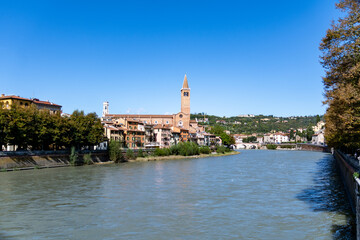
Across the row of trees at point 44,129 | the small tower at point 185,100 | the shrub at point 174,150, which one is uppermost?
the small tower at point 185,100

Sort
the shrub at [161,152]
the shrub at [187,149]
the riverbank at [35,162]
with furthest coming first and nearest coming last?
the shrub at [187,149] < the shrub at [161,152] < the riverbank at [35,162]

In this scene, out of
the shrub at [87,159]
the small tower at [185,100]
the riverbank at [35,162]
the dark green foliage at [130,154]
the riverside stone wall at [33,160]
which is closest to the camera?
the riverbank at [35,162]

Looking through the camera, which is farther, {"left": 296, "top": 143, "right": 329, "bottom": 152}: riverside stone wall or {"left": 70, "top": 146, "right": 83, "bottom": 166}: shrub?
{"left": 296, "top": 143, "right": 329, "bottom": 152}: riverside stone wall

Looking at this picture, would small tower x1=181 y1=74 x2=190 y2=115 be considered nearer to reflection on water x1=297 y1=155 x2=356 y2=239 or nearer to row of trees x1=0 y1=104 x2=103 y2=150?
row of trees x1=0 y1=104 x2=103 y2=150

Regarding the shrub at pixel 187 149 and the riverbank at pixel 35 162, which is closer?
the riverbank at pixel 35 162

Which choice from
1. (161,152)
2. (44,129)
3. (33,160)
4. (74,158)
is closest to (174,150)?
(161,152)

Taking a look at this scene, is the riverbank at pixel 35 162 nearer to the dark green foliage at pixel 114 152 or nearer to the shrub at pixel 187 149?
the dark green foliage at pixel 114 152

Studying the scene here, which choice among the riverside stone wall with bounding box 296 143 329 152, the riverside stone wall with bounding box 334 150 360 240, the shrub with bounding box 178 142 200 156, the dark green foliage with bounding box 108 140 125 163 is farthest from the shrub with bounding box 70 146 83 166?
the riverside stone wall with bounding box 296 143 329 152

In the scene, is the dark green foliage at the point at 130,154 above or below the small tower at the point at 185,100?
below

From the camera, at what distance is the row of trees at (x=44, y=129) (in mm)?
47000

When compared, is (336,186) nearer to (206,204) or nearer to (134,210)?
(206,204)

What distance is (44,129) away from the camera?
5172cm

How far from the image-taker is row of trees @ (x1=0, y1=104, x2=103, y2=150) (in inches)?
1850

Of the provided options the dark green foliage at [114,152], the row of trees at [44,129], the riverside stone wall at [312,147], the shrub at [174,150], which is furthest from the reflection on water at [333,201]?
the riverside stone wall at [312,147]
